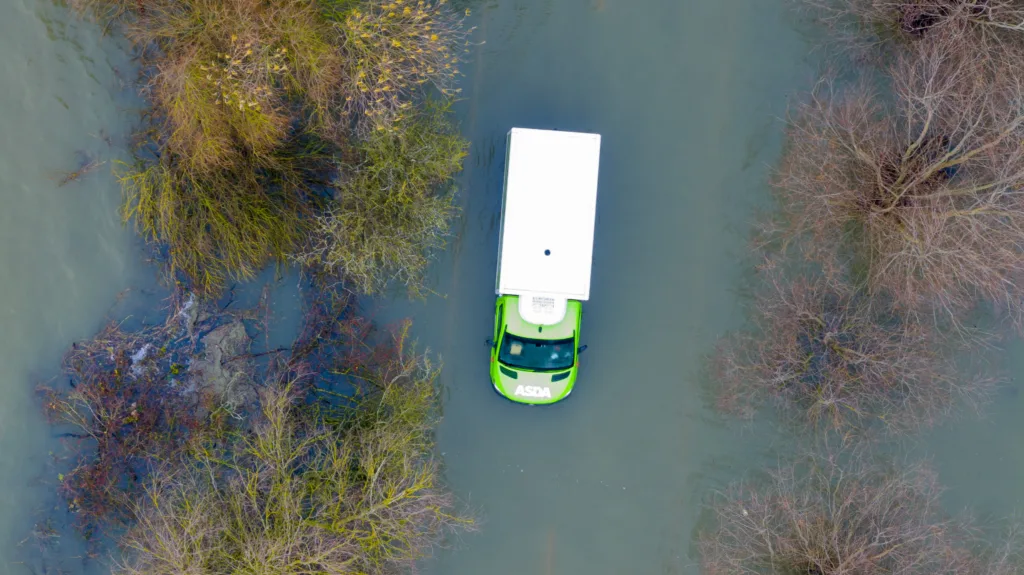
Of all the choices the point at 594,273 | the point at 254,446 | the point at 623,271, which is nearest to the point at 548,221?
the point at 594,273

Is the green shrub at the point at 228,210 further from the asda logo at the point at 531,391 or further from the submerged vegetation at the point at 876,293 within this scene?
the submerged vegetation at the point at 876,293

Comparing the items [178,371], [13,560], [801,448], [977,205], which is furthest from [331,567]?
[977,205]

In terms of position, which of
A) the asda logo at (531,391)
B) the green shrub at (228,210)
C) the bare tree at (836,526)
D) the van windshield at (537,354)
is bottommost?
the bare tree at (836,526)

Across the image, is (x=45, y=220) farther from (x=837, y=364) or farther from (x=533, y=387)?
(x=837, y=364)

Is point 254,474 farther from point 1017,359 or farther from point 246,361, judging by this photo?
point 1017,359

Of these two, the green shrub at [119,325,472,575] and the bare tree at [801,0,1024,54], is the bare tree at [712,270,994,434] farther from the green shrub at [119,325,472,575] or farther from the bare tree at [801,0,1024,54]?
the green shrub at [119,325,472,575]

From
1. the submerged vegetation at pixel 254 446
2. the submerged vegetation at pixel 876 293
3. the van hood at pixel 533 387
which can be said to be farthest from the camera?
the van hood at pixel 533 387

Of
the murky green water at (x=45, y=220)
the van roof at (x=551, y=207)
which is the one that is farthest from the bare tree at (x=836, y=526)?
the murky green water at (x=45, y=220)
